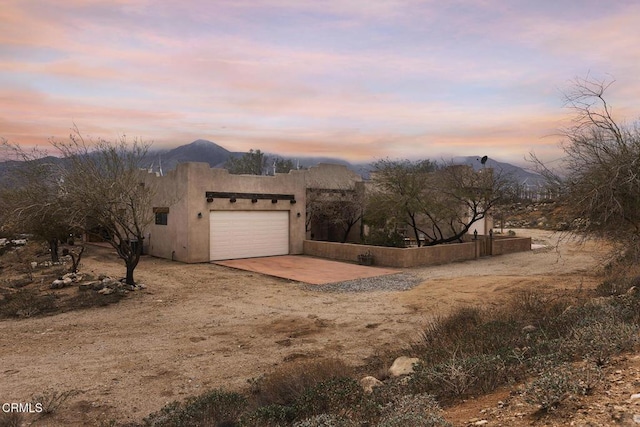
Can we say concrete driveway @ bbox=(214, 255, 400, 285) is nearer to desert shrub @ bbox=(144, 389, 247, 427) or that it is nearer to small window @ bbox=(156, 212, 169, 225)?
small window @ bbox=(156, 212, 169, 225)

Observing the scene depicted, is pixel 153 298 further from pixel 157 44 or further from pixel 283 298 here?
pixel 157 44

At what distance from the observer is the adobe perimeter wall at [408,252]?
67.9 feet

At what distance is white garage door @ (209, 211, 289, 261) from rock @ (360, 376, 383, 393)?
1717cm

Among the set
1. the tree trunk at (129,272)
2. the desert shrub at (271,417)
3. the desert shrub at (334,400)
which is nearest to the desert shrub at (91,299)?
the tree trunk at (129,272)

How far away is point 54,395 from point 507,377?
20.7 feet

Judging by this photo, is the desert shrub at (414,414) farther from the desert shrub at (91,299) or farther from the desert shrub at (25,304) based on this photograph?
the desert shrub at (25,304)

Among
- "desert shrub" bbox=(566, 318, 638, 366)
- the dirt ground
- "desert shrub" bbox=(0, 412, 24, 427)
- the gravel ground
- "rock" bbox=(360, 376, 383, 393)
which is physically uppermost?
"desert shrub" bbox=(566, 318, 638, 366)

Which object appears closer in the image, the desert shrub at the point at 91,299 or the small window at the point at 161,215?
the desert shrub at the point at 91,299

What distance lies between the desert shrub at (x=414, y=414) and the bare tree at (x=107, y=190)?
12.5 m

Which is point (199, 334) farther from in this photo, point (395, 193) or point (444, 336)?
point (395, 193)

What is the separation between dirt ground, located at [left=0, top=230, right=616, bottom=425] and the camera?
716cm

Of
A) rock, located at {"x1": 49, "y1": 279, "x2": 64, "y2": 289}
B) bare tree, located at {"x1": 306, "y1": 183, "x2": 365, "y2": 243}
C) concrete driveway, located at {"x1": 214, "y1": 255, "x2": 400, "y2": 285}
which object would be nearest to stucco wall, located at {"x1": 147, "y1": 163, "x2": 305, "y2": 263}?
bare tree, located at {"x1": 306, "y1": 183, "x2": 365, "y2": 243}

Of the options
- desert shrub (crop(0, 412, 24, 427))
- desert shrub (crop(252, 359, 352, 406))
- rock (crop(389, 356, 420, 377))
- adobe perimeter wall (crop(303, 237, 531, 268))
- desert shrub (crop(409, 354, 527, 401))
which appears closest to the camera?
desert shrub (crop(409, 354, 527, 401))

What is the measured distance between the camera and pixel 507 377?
534 cm
